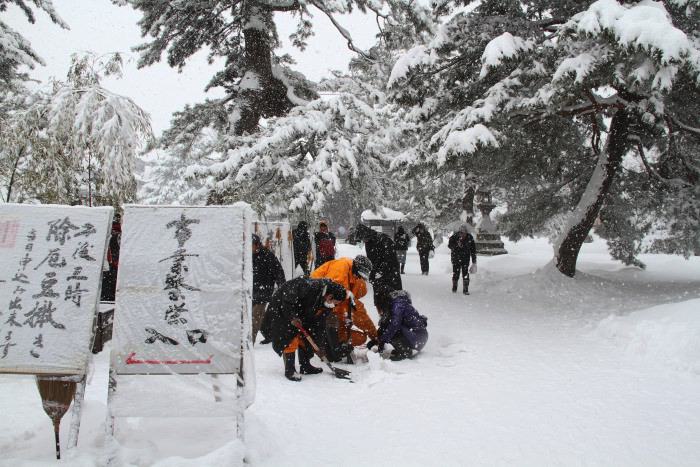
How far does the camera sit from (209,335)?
3.42 metres

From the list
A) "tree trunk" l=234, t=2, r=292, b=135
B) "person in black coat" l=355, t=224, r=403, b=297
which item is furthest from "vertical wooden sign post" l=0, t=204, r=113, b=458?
"tree trunk" l=234, t=2, r=292, b=135

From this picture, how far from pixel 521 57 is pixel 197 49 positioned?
31.5 feet

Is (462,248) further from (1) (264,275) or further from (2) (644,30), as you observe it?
(2) (644,30)

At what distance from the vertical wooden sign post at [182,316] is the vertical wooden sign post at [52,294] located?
0.29m

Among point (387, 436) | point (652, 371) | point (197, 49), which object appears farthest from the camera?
point (197, 49)

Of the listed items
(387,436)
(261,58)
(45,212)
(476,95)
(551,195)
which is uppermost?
(261,58)

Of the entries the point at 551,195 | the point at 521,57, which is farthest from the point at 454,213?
the point at 521,57

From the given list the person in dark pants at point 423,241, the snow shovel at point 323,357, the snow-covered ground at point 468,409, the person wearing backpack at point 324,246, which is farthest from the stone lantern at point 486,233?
the snow shovel at point 323,357

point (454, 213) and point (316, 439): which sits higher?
point (454, 213)

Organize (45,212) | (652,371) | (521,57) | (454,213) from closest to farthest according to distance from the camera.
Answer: (45,212) < (652,371) < (521,57) < (454,213)

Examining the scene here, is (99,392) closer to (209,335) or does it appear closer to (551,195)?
(209,335)

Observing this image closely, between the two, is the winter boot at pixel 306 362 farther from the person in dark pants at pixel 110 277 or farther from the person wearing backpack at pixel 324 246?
the person wearing backpack at pixel 324 246

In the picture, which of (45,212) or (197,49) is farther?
(197,49)

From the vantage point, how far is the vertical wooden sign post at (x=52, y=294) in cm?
331
